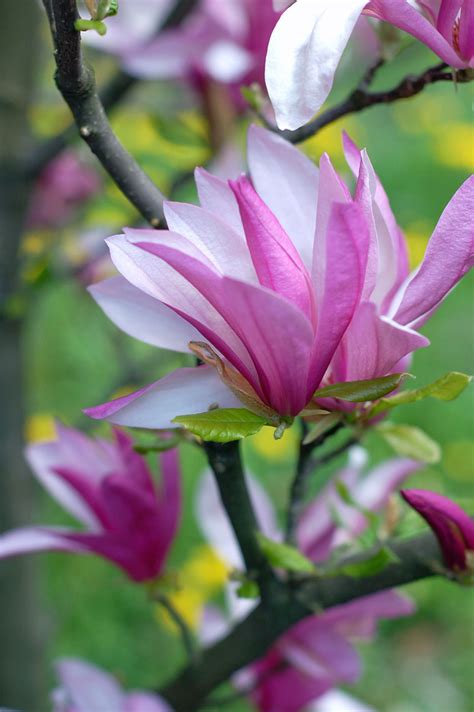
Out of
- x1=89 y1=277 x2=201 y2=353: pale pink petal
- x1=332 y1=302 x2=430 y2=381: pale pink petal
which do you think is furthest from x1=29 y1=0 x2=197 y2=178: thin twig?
x1=332 y1=302 x2=430 y2=381: pale pink petal

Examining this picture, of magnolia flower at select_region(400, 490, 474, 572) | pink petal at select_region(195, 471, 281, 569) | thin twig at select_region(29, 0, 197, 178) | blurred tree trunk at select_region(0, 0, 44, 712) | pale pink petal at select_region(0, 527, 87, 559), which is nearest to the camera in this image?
magnolia flower at select_region(400, 490, 474, 572)

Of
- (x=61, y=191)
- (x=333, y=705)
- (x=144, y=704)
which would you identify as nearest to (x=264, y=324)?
(x=144, y=704)

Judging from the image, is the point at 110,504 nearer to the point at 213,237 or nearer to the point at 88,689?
the point at 88,689

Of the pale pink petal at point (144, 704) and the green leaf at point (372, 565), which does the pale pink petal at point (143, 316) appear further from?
the pale pink petal at point (144, 704)

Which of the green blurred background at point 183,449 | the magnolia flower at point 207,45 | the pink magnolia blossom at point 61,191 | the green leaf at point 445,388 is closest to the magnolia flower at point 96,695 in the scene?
the green leaf at point 445,388

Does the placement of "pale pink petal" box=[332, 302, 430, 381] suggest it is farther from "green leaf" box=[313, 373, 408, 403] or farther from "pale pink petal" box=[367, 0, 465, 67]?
"pale pink petal" box=[367, 0, 465, 67]

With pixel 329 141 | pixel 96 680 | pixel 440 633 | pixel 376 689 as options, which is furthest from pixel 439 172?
pixel 96 680
